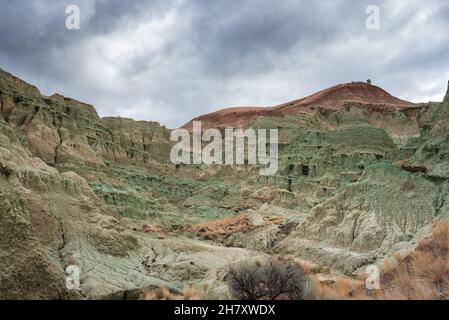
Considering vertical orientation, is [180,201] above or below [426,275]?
above

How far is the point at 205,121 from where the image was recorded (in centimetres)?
11669

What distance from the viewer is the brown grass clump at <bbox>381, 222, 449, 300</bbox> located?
8.13m

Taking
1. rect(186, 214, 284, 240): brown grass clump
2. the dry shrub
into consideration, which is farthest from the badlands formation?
the dry shrub

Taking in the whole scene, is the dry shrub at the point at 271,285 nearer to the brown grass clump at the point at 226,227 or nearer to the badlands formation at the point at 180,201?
the badlands formation at the point at 180,201

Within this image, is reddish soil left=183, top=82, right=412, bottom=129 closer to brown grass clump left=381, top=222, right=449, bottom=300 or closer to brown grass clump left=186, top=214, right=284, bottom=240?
brown grass clump left=186, top=214, right=284, bottom=240

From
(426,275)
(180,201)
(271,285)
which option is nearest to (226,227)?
(180,201)

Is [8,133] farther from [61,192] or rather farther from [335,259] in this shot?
[335,259]

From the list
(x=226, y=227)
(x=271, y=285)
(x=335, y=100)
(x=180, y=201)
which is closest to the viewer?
(x=271, y=285)

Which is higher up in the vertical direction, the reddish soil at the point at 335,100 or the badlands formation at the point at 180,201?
the reddish soil at the point at 335,100

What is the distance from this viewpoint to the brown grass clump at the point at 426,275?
8.13 metres

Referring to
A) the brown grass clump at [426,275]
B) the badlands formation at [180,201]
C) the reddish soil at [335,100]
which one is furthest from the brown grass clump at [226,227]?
the reddish soil at [335,100]

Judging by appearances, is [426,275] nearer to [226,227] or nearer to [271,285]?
[271,285]

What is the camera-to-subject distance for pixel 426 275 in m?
8.85

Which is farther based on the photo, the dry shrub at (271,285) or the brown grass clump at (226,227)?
the brown grass clump at (226,227)
